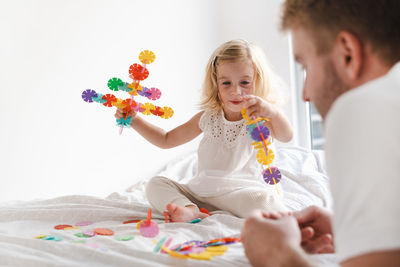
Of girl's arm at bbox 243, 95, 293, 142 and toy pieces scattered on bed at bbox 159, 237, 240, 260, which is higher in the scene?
girl's arm at bbox 243, 95, 293, 142

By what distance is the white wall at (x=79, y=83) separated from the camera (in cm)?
164

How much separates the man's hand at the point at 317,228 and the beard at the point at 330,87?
27 cm

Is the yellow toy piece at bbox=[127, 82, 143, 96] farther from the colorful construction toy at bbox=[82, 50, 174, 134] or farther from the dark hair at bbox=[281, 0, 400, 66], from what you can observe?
the dark hair at bbox=[281, 0, 400, 66]

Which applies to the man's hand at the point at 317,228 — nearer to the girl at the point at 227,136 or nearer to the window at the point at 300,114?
the girl at the point at 227,136

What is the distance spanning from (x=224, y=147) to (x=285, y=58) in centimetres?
125

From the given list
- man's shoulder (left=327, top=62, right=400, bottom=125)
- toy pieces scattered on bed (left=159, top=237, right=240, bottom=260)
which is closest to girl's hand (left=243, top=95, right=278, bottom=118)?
toy pieces scattered on bed (left=159, top=237, right=240, bottom=260)

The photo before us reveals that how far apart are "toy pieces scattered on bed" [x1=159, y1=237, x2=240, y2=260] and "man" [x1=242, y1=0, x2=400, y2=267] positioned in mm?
106

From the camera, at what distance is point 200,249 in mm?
909

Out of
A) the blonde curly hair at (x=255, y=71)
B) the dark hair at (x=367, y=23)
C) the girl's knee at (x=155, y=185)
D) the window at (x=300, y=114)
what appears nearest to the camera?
the dark hair at (x=367, y=23)

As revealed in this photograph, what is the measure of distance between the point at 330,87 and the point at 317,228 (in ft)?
1.12

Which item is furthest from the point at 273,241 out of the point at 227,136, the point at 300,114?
the point at 300,114

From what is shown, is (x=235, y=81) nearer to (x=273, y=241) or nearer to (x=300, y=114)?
(x=273, y=241)

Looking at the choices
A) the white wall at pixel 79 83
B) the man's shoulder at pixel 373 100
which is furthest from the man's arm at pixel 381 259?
the white wall at pixel 79 83

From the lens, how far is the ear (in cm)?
62
